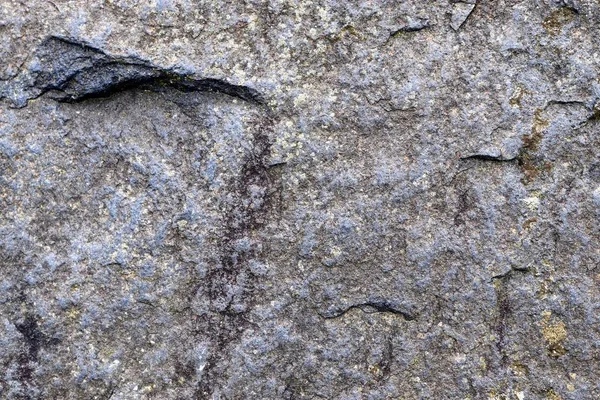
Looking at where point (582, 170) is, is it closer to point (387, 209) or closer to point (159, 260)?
point (387, 209)

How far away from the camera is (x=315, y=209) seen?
105 cm

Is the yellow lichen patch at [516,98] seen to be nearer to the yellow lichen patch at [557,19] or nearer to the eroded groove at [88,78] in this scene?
the yellow lichen patch at [557,19]

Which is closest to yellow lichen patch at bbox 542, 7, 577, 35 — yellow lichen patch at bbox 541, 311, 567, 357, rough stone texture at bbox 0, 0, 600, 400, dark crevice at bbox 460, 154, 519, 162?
rough stone texture at bbox 0, 0, 600, 400

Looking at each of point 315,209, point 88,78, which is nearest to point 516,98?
point 315,209

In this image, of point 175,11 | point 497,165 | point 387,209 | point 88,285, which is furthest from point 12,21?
point 497,165

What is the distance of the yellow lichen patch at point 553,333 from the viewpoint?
3.43ft

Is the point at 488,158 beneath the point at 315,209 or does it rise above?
above

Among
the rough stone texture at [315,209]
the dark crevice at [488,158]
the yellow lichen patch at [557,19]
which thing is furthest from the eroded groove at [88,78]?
the yellow lichen patch at [557,19]

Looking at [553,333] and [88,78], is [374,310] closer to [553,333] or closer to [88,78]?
[553,333]

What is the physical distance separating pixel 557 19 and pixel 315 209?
15.9 inches

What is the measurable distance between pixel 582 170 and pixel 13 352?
30.9 inches

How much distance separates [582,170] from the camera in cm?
104

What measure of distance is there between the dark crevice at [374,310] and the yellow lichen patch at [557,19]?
42 centimetres

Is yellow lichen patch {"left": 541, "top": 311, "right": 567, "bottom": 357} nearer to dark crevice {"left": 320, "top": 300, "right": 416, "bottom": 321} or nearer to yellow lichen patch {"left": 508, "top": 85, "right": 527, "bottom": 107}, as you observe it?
dark crevice {"left": 320, "top": 300, "right": 416, "bottom": 321}
